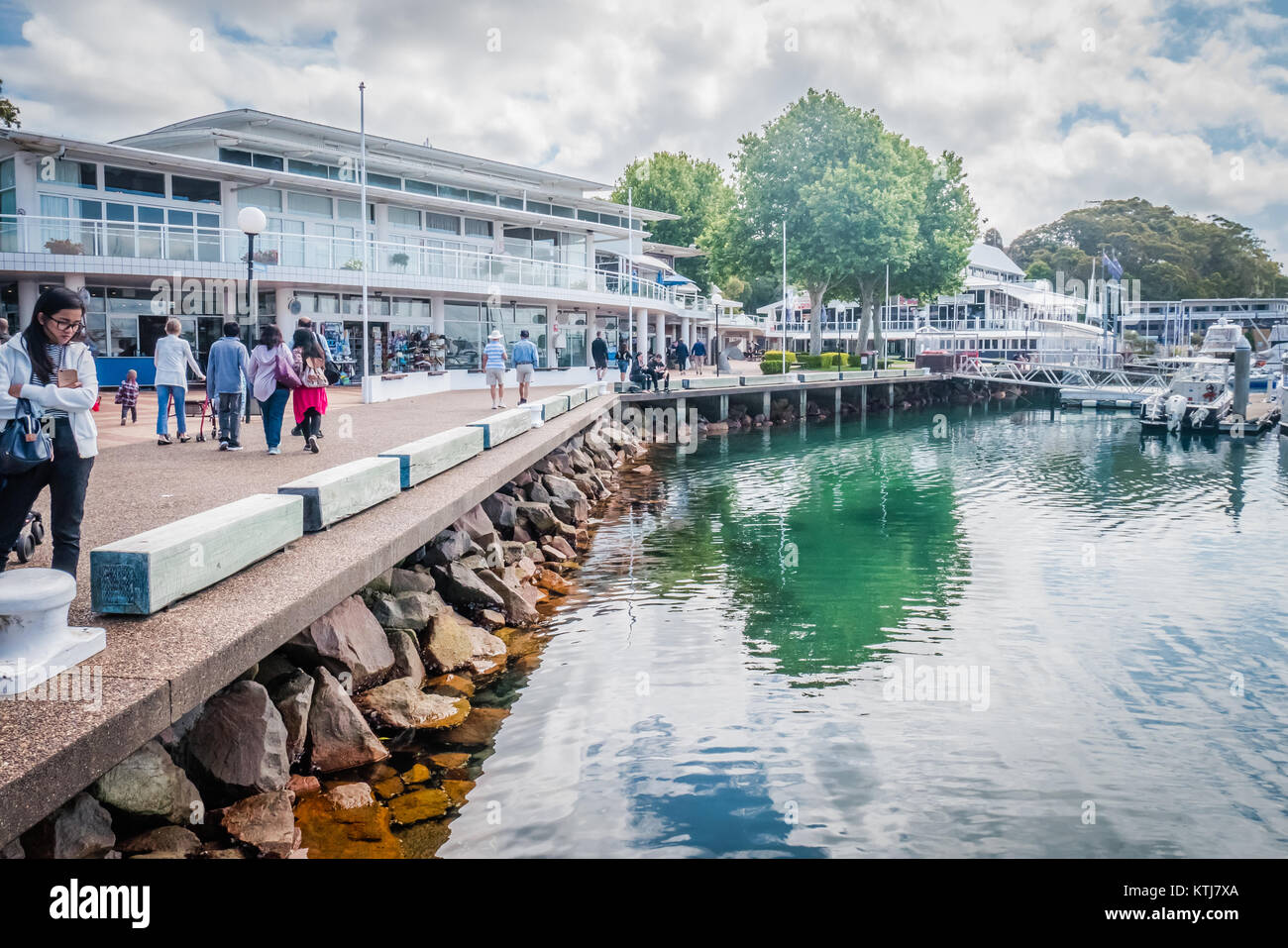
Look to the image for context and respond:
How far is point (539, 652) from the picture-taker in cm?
1161

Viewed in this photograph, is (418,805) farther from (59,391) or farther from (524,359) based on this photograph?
(524,359)

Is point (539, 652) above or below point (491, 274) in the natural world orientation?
below

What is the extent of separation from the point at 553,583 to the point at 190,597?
7.93 m

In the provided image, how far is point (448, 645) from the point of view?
10664 mm

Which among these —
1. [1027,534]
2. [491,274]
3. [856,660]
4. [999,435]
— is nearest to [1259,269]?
[999,435]

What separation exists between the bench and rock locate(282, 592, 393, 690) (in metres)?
7.01

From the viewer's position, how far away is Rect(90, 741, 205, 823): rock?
5.97 metres

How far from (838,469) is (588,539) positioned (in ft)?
42.9

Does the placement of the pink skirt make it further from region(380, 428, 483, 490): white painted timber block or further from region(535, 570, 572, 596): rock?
region(535, 570, 572, 596): rock

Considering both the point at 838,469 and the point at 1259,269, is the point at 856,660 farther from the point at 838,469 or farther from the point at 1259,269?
the point at 1259,269

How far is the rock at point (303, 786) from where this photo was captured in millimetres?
7402

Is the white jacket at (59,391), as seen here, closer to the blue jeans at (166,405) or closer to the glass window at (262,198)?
the blue jeans at (166,405)

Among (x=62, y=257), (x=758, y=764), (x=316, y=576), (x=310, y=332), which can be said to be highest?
(x=62, y=257)

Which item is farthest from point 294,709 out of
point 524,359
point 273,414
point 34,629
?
point 524,359
